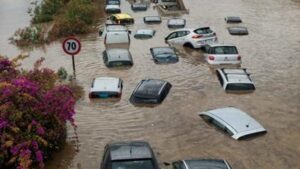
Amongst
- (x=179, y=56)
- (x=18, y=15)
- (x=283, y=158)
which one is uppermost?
(x=18, y=15)

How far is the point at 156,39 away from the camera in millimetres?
38094

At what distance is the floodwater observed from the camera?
63.6ft

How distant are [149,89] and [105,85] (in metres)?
2.27

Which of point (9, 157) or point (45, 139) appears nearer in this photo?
point (9, 157)

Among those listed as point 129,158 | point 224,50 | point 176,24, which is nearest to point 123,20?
point 176,24

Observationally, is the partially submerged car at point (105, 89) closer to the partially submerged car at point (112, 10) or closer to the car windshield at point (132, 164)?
the car windshield at point (132, 164)

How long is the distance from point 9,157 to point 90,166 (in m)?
2.94

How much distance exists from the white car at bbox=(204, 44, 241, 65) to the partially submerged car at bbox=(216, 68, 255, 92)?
Answer: 3488 mm

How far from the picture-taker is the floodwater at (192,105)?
1938cm

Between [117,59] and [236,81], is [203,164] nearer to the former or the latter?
[236,81]

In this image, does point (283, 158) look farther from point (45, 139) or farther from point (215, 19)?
point (215, 19)

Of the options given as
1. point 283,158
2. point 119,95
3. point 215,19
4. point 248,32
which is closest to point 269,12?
point 215,19

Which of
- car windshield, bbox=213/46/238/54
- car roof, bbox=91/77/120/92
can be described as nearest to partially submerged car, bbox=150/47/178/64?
car windshield, bbox=213/46/238/54

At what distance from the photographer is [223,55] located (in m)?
30.4
